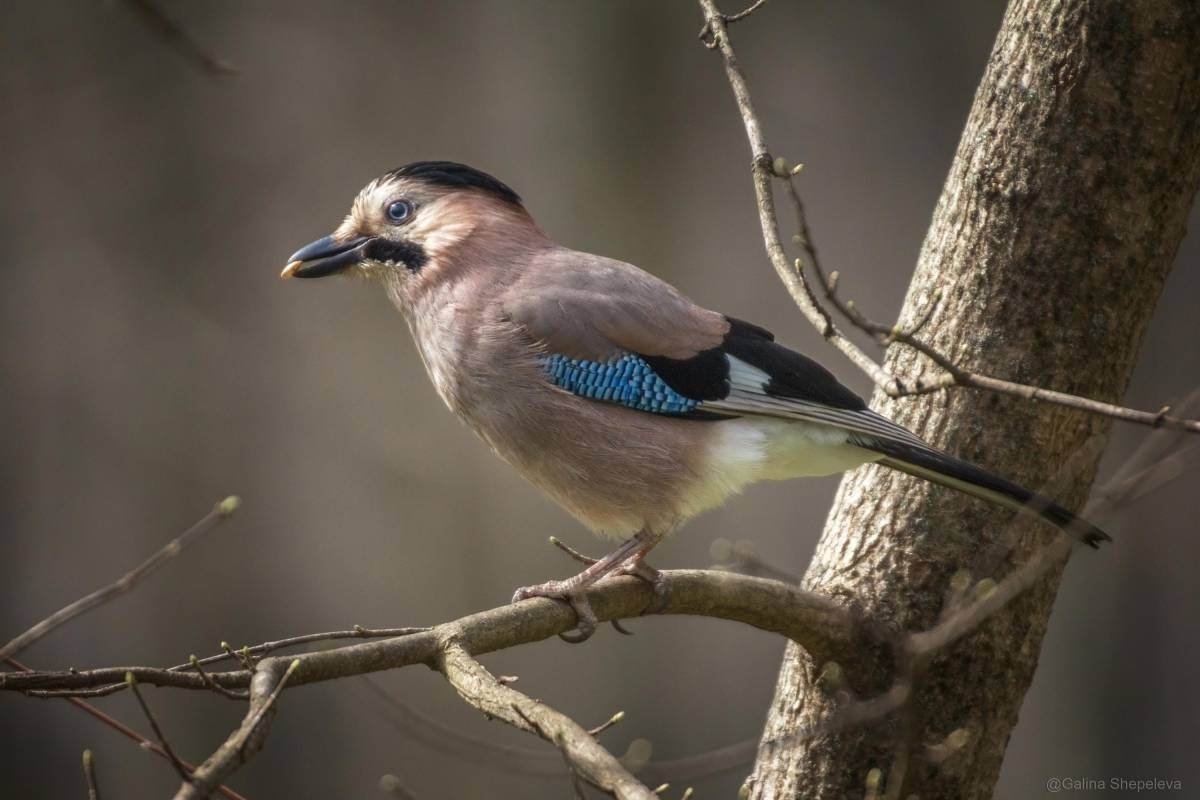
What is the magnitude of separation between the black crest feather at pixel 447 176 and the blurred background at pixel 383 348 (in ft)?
8.19

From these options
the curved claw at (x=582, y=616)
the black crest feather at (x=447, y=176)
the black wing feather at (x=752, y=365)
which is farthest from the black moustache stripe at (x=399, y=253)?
the curved claw at (x=582, y=616)

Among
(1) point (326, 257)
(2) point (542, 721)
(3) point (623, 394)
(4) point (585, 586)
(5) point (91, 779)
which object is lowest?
(5) point (91, 779)

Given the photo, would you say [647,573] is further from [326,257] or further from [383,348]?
[383,348]

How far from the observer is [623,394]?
2.68m

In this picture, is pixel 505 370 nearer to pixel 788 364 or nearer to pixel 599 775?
pixel 788 364

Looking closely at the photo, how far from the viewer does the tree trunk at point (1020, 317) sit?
2.39m

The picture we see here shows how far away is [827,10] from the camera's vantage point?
5.57 meters

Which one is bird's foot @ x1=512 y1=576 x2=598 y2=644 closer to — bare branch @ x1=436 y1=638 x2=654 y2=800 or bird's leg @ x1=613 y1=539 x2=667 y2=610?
bird's leg @ x1=613 y1=539 x2=667 y2=610

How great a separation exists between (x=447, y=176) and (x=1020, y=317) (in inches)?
51.6

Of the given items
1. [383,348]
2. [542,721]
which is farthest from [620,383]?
[383,348]

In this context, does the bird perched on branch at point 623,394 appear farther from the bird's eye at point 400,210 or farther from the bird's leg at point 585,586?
the bird's eye at point 400,210

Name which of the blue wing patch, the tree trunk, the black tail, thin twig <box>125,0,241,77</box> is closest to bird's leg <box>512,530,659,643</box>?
the blue wing patch

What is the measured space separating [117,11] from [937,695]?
177 inches

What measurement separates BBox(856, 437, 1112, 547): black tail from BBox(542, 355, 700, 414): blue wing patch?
484 mm
